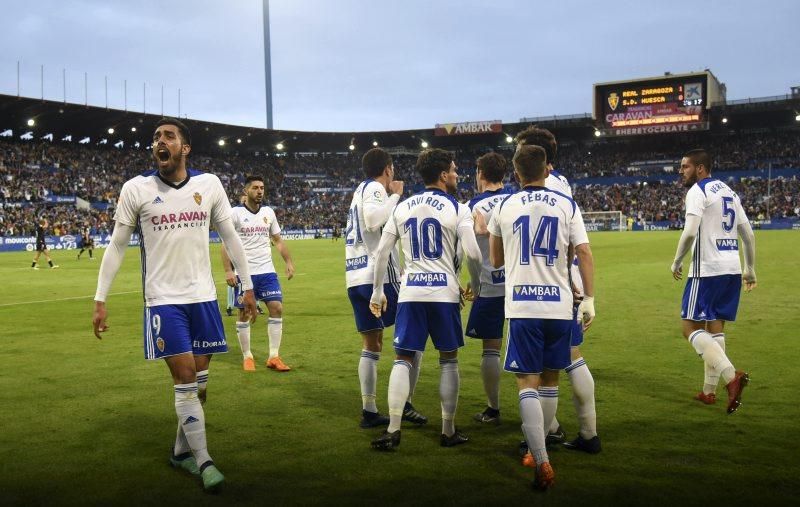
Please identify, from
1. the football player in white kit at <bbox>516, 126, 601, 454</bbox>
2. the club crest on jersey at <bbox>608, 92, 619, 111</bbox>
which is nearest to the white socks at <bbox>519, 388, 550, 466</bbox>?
the football player in white kit at <bbox>516, 126, 601, 454</bbox>

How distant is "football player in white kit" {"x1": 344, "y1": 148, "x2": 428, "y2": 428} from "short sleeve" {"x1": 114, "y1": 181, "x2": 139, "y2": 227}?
198 cm

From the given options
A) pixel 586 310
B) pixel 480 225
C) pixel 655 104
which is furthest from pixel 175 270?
pixel 655 104

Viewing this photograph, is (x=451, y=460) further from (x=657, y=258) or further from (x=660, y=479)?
(x=657, y=258)

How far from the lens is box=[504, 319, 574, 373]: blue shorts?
14.8 ft

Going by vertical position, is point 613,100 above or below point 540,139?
above

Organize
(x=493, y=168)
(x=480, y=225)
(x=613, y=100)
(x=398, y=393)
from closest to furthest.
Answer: (x=398, y=393) → (x=480, y=225) → (x=493, y=168) → (x=613, y=100)

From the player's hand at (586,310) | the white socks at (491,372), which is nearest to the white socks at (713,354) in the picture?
the player's hand at (586,310)

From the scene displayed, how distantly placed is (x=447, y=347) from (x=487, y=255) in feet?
3.43

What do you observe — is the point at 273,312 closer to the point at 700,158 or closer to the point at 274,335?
the point at 274,335

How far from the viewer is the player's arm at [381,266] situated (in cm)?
539

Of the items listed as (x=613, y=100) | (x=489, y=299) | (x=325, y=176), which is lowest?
(x=489, y=299)

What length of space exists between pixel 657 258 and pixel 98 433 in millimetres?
22840

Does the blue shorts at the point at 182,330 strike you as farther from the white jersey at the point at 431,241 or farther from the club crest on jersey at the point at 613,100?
the club crest on jersey at the point at 613,100

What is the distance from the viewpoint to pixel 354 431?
5.71m
